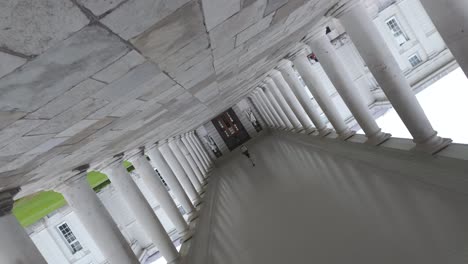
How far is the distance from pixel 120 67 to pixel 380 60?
480cm

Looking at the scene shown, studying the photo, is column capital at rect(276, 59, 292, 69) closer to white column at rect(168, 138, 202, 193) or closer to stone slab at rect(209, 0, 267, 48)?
white column at rect(168, 138, 202, 193)

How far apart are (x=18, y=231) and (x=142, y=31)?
333cm

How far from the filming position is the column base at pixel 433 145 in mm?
5184

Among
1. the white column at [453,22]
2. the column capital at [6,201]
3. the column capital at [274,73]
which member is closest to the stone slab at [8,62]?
the column capital at [6,201]

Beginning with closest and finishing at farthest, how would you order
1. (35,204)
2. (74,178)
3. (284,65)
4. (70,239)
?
(74,178)
(284,65)
(35,204)
(70,239)

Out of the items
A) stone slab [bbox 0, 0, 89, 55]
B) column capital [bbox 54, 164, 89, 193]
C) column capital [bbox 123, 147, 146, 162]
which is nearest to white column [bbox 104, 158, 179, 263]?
column capital [bbox 123, 147, 146, 162]

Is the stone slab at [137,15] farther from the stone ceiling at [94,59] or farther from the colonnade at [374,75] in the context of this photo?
the colonnade at [374,75]

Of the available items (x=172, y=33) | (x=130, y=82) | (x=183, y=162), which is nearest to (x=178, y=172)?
(x=183, y=162)

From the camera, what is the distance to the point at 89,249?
16594 mm

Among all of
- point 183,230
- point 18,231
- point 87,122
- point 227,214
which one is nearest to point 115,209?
point 183,230

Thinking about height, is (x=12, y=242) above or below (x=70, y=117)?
below

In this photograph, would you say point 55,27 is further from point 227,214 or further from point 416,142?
point 227,214

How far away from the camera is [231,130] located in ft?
80.8

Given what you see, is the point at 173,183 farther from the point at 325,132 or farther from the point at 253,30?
the point at 253,30
